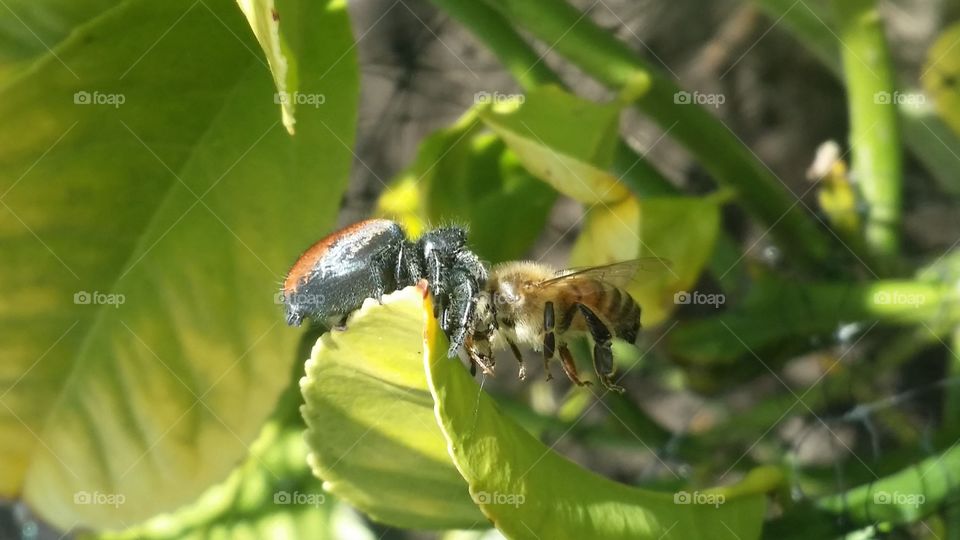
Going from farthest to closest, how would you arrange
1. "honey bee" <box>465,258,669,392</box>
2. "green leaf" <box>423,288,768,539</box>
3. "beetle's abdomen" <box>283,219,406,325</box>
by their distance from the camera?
1. "honey bee" <box>465,258,669,392</box>
2. "beetle's abdomen" <box>283,219,406,325</box>
3. "green leaf" <box>423,288,768,539</box>

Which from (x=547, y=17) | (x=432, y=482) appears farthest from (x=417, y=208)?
(x=432, y=482)

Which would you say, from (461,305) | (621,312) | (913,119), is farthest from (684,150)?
(461,305)

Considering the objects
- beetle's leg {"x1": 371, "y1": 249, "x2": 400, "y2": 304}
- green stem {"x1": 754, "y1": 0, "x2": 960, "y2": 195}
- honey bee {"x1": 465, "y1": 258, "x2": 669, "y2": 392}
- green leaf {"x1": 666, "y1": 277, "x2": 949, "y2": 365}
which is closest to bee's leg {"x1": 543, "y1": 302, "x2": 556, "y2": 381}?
honey bee {"x1": 465, "y1": 258, "x2": 669, "y2": 392}

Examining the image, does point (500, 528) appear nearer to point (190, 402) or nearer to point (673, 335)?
point (190, 402)

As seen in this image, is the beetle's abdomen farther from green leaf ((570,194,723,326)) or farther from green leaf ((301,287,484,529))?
green leaf ((570,194,723,326))

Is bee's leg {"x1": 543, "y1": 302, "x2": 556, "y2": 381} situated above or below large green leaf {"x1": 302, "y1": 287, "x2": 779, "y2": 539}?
above

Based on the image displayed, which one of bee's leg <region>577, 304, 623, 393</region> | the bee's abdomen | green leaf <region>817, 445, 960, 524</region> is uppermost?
the bee's abdomen
